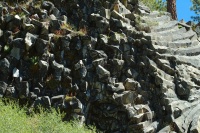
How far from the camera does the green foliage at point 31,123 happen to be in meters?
8.39

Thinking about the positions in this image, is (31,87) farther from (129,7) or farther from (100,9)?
(129,7)

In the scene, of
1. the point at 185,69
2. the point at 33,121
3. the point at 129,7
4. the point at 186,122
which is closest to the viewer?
the point at 33,121


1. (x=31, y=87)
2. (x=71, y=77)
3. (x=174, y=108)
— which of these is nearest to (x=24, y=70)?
(x=31, y=87)

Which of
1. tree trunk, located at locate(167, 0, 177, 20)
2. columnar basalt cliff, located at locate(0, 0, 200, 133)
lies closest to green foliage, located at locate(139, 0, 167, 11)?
tree trunk, located at locate(167, 0, 177, 20)

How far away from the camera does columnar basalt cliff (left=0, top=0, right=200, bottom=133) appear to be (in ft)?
37.4

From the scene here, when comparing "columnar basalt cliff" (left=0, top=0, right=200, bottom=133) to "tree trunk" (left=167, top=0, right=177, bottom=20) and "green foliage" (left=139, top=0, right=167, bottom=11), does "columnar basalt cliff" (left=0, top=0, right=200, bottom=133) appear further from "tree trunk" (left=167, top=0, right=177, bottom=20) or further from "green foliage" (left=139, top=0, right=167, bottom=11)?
"tree trunk" (left=167, top=0, right=177, bottom=20)

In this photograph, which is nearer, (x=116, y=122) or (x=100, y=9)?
(x=116, y=122)

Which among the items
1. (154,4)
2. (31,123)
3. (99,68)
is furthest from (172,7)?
(31,123)

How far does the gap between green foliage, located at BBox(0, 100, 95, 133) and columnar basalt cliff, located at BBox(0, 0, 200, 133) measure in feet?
1.84

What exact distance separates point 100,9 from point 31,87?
12.1 feet

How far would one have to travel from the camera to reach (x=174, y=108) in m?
11.5

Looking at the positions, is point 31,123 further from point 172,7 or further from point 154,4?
point 154,4

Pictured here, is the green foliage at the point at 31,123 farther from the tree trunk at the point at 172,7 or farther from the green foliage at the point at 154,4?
the tree trunk at the point at 172,7

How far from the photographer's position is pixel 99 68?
11.8 m
